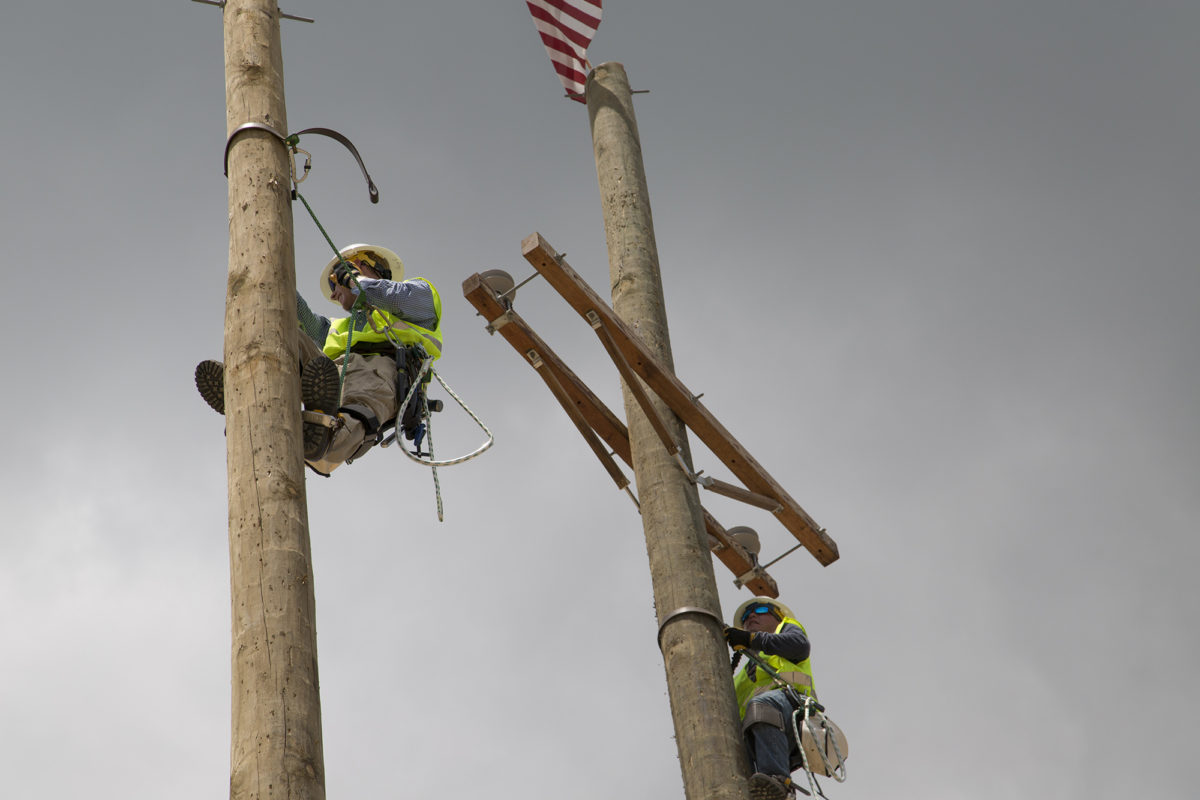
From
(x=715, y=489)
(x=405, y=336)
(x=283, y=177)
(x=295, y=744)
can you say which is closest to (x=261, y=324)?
(x=283, y=177)

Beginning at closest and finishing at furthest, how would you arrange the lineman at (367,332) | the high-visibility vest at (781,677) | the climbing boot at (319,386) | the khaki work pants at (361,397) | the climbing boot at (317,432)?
the climbing boot at (317,432), the climbing boot at (319,386), the khaki work pants at (361,397), the lineman at (367,332), the high-visibility vest at (781,677)

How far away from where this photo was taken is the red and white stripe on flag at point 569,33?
876cm

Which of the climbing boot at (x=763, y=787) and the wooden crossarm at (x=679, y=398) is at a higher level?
the wooden crossarm at (x=679, y=398)

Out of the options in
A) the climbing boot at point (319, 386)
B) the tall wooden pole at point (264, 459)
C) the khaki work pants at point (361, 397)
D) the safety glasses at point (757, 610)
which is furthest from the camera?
the safety glasses at point (757, 610)

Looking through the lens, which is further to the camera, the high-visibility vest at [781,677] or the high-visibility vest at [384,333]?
the high-visibility vest at [781,677]

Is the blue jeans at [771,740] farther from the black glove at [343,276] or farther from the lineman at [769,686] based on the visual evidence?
the black glove at [343,276]

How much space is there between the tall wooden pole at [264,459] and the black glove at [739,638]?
10.1 ft

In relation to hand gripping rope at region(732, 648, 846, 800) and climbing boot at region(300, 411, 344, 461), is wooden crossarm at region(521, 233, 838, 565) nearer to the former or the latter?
hand gripping rope at region(732, 648, 846, 800)

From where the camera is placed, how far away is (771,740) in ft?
22.6

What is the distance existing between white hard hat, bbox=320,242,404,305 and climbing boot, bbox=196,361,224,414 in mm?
1914

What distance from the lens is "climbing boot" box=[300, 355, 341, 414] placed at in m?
5.80

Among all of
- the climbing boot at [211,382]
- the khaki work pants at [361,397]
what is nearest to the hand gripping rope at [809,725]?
the khaki work pants at [361,397]

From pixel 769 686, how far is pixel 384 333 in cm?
250

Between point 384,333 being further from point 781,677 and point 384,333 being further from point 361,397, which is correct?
point 781,677
